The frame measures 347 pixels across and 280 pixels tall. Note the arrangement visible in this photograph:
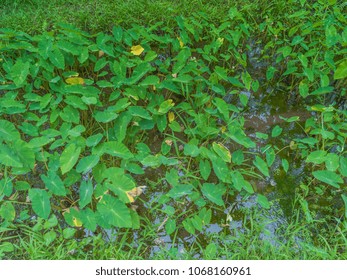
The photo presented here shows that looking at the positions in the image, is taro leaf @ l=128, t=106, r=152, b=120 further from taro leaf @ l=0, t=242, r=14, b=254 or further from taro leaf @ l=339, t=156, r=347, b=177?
taro leaf @ l=339, t=156, r=347, b=177

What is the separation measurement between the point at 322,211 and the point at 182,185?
85 centimetres

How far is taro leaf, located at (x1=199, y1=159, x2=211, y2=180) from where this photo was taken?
7.54 feet

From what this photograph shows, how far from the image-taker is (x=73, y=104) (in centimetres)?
245

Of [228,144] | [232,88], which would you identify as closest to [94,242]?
[228,144]

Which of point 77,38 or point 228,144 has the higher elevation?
point 77,38

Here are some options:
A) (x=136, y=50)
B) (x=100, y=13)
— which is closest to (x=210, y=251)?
(x=136, y=50)

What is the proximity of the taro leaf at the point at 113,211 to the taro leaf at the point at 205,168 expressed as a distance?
1.70 ft

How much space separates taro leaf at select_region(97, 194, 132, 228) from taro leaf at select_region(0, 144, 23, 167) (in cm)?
51

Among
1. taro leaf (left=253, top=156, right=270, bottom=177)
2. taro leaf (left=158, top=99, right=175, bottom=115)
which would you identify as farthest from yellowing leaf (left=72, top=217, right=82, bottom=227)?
taro leaf (left=253, top=156, right=270, bottom=177)

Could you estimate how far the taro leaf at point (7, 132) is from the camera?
89.7 inches

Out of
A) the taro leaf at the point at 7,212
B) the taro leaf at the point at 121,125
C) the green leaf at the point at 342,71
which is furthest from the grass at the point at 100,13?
the taro leaf at the point at 7,212

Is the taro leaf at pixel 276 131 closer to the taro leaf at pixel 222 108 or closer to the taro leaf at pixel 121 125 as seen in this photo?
the taro leaf at pixel 222 108
